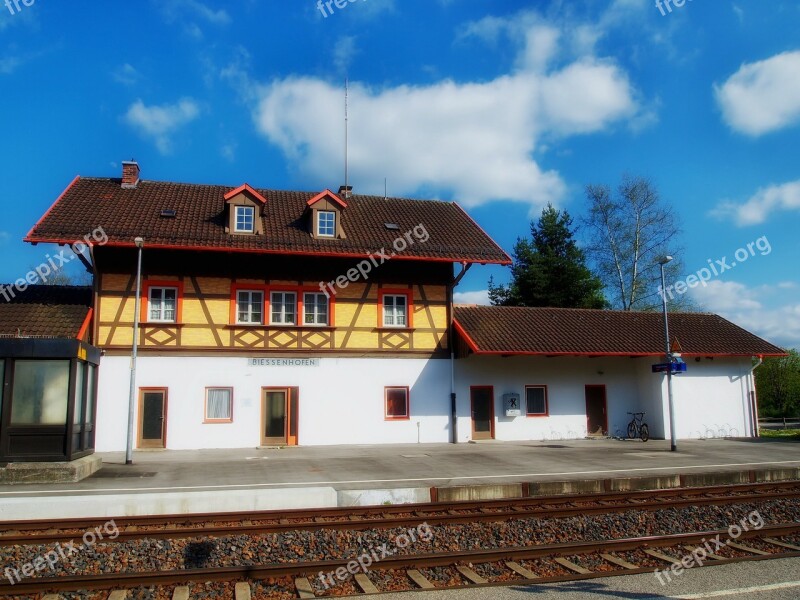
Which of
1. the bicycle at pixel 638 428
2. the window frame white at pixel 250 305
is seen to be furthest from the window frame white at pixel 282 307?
the bicycle at pixel 638 428

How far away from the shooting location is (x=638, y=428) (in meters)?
23.9

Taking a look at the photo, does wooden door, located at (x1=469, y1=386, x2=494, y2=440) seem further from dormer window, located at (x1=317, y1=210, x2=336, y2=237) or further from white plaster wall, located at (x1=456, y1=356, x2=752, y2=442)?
dormer window, located at (x1=317, y1=210, x2=336, y2=237)

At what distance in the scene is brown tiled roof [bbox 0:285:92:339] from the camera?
18.7 m

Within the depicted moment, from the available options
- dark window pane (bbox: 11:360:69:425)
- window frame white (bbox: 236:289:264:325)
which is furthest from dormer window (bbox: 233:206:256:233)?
dark window pane (bbox: 11:360:69:425)

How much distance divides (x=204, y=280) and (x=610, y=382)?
14.8 meters

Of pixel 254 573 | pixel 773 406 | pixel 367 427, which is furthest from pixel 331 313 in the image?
pixel 773 406

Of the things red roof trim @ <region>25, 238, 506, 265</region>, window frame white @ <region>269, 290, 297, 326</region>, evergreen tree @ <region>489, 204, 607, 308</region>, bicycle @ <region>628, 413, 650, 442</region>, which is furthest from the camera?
evergreen tree @ <region>489, 204, 607, 308</region>

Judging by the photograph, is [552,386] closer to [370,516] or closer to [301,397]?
[301,397]

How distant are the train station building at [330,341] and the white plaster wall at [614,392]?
0.17ft

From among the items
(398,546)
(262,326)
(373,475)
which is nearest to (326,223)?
(262,326)

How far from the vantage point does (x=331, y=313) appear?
71.4ft

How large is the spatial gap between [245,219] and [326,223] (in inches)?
106

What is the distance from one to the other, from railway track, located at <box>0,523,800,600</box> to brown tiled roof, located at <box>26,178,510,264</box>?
1402 cm

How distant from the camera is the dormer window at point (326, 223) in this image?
2244 cm
